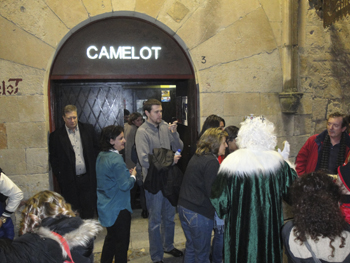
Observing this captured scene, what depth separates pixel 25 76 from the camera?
170 inches

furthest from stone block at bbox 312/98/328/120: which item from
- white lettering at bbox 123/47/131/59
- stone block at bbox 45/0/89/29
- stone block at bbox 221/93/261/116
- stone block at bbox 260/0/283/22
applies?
stone block at bbox 45/0/89/29

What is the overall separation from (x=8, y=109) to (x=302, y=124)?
14.4ft

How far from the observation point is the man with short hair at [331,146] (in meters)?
3.92

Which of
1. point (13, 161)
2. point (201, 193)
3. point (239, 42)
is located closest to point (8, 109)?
point (13, 161)

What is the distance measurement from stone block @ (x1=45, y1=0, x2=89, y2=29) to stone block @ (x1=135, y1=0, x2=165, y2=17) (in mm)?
746

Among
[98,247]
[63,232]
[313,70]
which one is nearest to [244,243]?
[63,232]

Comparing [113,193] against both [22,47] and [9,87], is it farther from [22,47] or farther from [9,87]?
[22,47]

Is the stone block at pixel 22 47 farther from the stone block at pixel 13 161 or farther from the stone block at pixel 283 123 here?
the stone block at pixel 283 123

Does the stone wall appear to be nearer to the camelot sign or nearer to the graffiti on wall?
the graffiti on wall

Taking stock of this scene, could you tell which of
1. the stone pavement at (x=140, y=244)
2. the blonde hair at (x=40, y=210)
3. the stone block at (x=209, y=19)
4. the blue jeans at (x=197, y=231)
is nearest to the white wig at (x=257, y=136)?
the blue jeans at (x=197, y=231)

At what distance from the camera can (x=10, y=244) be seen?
168 centimetres

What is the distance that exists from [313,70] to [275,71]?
0.63m

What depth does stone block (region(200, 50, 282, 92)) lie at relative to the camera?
4.82m

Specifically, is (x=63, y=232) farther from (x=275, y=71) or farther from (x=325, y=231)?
(x=275, y=71)
